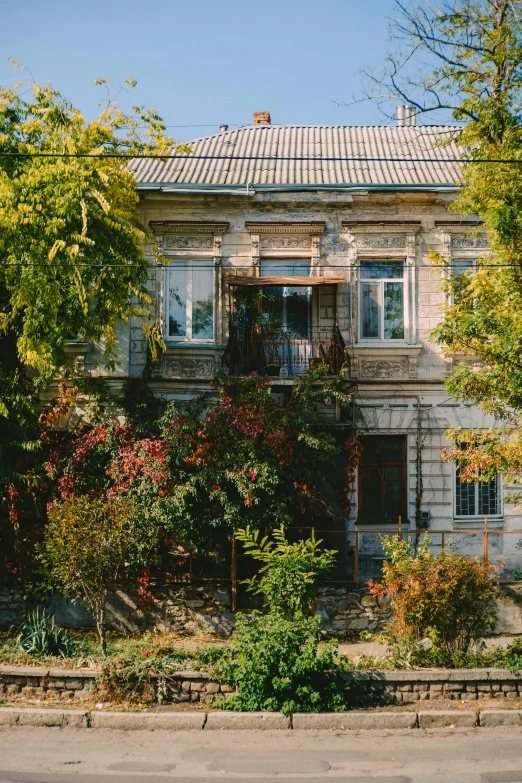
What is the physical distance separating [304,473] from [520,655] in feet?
15.4

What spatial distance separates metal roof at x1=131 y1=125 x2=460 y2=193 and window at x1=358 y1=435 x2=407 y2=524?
18.1 ft

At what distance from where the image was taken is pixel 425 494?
49.6 ft

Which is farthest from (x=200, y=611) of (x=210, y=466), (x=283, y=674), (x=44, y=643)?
(x=283, y=674)

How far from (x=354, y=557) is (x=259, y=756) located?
23.2 feet

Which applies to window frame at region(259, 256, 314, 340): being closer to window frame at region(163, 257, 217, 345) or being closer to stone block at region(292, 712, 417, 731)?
window frame at region(163, 257, 217, 345)

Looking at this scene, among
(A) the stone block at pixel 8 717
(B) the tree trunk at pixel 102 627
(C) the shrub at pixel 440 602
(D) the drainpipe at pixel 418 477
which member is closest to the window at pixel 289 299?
(D) the drainpipe at pixel 418 477

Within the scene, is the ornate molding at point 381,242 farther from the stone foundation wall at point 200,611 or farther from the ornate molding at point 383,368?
the stone foundation wall at point 200,611

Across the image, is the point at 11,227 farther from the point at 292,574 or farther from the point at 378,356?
the point at 378,356

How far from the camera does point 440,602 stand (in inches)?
365

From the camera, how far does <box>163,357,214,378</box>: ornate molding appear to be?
50.3ft

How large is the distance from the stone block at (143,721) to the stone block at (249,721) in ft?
0.55

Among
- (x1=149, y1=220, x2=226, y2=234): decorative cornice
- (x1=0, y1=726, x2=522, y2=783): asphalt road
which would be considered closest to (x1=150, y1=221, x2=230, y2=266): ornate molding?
(x1=149, y1=220, x2=226, y2=234): decorative cornice

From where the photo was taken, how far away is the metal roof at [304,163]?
15.4 m

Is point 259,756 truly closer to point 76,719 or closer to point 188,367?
point 76,719
